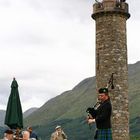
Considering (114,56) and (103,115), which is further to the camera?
(114,56)

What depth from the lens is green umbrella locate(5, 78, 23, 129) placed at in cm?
1956

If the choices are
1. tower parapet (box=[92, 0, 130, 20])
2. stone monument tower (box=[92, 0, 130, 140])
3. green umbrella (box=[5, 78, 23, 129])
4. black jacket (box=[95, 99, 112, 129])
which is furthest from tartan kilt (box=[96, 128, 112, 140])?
tower parapet (box=[92, 0, 130, 20])

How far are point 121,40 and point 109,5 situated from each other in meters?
2.39

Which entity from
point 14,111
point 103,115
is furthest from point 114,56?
point 103,115

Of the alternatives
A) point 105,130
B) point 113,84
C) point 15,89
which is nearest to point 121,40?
point 113,84

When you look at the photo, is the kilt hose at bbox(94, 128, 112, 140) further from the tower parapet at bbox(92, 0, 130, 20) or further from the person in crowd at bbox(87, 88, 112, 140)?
the tower parapet at bbox(92, 0, 130, 20)

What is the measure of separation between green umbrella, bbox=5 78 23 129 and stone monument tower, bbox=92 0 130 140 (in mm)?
13047

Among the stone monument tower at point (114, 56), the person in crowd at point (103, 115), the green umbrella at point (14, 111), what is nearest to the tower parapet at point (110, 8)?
the stone monument tower at point (114, 56)

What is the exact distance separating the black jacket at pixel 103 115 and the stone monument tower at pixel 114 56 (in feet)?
64.2

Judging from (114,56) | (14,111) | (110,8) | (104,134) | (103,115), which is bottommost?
(104,134)

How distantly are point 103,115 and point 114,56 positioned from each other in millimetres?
20539

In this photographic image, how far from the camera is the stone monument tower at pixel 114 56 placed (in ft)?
107

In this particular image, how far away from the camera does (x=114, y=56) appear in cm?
3312

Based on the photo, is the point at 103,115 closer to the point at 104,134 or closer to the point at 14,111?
the point at 104,134
